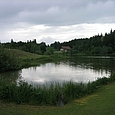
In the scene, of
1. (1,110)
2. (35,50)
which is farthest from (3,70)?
(35,50)

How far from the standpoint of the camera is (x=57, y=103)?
12.8 meters

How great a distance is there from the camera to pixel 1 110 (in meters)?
9.96

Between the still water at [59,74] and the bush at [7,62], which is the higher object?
the bush at [7,62]

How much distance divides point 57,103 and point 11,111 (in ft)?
12.3

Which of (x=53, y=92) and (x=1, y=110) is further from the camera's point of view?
(x=53, y=92)

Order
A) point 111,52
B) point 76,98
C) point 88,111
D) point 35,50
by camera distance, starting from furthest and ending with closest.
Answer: point 111,52
point 35,50
point 76,98
point 88,111

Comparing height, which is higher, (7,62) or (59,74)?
(7,62)

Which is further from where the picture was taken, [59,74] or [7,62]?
[7,62]

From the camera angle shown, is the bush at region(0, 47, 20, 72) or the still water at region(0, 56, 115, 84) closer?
the still water at region(0, 56, 115, 84)

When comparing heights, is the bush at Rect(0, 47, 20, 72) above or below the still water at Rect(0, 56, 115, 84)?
above

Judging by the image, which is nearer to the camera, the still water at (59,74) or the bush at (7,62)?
the still water at (59,74)

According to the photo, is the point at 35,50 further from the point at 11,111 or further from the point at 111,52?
the point at 11,111

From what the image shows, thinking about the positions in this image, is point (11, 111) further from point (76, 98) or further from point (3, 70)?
point (3, 70)

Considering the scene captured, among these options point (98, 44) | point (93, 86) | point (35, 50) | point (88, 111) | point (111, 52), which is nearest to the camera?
point (88, 111)
